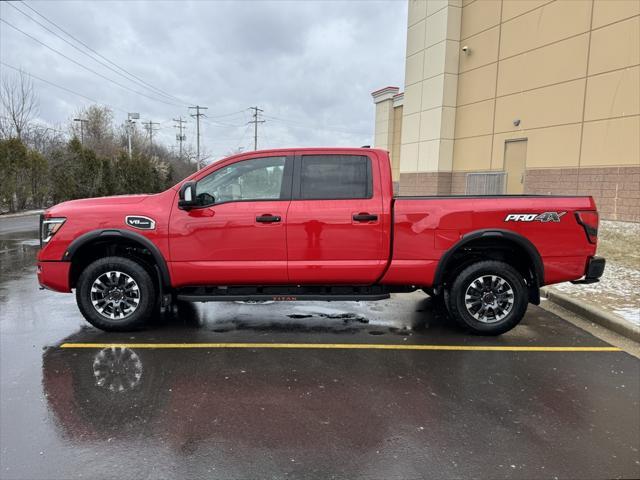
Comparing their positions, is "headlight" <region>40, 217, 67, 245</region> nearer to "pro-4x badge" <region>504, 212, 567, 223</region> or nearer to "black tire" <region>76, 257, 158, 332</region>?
"black tire" <region>76, 257, 158, 332</region>

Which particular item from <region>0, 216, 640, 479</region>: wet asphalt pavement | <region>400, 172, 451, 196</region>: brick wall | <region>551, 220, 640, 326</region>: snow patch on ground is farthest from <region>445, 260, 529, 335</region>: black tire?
<region>400, 172, 451, 196</region>: brick wall

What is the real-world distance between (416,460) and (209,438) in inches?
54.7

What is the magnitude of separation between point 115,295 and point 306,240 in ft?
7.51

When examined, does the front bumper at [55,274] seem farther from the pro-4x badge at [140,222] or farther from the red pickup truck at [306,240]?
the pro-4x badge at [140,222]

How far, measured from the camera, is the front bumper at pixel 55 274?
518cm

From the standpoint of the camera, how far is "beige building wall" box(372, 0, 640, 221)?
12672 mm

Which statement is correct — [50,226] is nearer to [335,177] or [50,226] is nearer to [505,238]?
[335,177]

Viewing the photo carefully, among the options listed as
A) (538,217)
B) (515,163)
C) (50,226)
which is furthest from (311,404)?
(515,163)

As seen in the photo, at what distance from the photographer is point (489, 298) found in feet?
17.4

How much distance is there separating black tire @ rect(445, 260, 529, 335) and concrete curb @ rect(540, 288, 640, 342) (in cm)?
118

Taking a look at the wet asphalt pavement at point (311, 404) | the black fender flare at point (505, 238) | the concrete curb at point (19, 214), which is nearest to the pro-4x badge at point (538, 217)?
the black fender flare at point (505, 238)

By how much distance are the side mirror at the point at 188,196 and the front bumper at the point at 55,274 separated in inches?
58.8

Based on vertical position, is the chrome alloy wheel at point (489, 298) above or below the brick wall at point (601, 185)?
below

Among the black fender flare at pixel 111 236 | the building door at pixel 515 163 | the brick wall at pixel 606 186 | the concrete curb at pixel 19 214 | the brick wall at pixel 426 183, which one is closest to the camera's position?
the black fender flare at pixel 111 236
